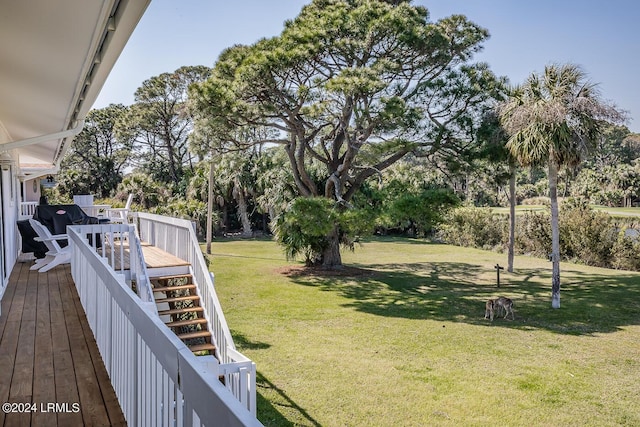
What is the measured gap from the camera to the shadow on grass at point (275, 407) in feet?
17.5

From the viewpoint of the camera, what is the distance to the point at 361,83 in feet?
39.5

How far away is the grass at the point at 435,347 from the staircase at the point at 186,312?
100 cm

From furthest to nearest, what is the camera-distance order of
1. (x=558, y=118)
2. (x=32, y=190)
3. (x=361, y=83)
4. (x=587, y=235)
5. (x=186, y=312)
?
(x=32, y=190)
(x=587, y=235)
(x=361, y=83)
(x=558, y=118)
(x=186, y=312)

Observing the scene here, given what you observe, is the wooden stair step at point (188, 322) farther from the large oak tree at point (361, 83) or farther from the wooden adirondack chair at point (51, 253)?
the large oak tree at point (361, 83)

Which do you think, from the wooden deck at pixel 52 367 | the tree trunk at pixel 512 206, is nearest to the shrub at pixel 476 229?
the tree trunk at pixel 512 206

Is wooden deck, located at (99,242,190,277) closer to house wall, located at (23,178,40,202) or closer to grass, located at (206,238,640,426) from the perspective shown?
grass, located at (206,238,640,426)

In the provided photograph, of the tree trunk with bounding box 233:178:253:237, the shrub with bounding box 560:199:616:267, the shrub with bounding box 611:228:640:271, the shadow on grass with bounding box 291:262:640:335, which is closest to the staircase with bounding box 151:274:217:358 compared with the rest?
the shadow on grass with bounding box 291:262:640:335

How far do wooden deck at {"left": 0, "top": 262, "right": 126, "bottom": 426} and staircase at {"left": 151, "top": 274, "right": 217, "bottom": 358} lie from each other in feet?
4.42

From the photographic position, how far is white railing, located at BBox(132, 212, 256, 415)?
14.5 feet

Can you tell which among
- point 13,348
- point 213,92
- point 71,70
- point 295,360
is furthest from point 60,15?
point 213,92

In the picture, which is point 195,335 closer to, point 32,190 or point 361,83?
point 361,83

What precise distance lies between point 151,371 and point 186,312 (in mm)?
4980

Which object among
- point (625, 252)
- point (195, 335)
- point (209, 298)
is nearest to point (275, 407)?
point (195, 335)

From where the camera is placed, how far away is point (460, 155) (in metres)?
14.1
